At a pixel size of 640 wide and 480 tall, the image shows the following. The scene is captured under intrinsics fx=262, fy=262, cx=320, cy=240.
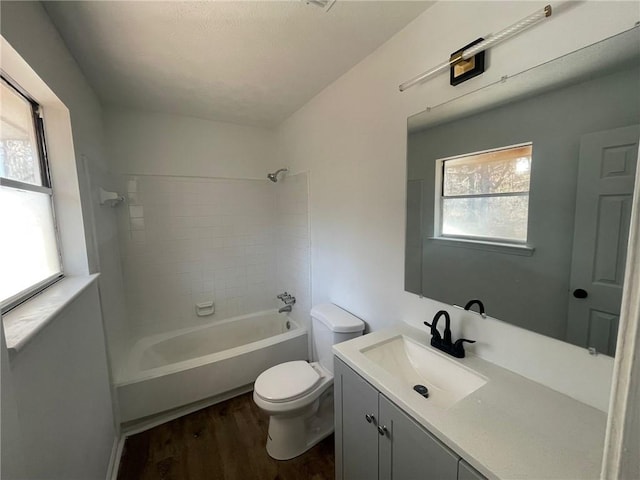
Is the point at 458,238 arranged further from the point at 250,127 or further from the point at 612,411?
the point at 250,127

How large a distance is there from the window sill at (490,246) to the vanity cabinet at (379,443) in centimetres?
77

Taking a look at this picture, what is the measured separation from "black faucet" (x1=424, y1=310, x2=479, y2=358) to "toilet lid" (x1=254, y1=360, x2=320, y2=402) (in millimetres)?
847

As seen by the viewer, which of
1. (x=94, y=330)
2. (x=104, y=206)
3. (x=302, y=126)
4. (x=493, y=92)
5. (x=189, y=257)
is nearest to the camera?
(x=493, y=92)

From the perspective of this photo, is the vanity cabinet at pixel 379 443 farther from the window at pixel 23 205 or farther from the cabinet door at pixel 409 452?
the window at pixel 23 205

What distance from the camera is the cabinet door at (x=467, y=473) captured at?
732 mm

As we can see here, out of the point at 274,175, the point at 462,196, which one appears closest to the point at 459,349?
the point at 462,196

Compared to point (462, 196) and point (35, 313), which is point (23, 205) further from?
point (462, 196)

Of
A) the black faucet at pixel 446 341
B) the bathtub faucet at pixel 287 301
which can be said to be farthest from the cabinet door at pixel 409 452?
the bathtub faucet at pixel 287 301

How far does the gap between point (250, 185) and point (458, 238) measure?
88.9 inches

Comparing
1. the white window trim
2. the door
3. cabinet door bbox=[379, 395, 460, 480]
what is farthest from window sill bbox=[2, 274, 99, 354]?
the door

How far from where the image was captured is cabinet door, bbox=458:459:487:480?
0.73 metres

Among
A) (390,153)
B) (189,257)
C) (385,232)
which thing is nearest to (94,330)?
(189,257)

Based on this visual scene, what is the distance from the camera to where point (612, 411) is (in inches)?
13.6

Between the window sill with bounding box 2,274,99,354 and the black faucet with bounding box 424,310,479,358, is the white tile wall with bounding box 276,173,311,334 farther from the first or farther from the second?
the window sill with bounding box 2,274,99,354
